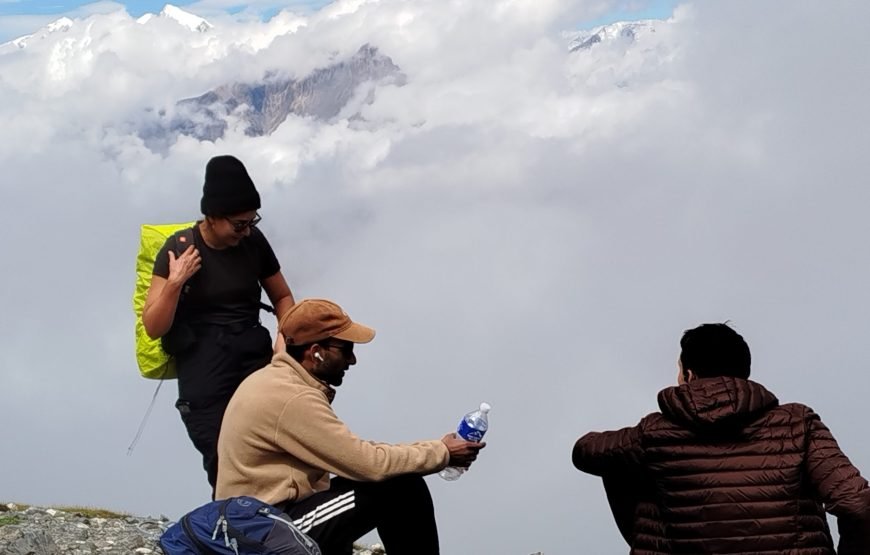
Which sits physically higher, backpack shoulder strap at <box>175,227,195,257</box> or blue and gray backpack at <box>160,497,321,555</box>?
backpack shoulder strap at <box>175,227,195,257</box>

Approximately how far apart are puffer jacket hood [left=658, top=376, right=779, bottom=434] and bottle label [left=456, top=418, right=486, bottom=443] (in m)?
1.55

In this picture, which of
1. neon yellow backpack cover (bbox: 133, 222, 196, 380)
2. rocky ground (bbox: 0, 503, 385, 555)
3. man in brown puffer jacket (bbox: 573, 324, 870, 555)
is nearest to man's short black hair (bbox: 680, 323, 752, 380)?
man in brown puffer jacket (bbox: 573, 324, 870, 555)

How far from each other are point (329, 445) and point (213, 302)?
6.46 ft

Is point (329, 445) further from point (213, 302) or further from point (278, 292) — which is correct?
point (278, 292)

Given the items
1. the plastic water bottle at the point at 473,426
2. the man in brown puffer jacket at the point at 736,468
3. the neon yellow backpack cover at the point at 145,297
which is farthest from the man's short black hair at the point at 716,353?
the neon yellow backpack cover at the point at 145,297

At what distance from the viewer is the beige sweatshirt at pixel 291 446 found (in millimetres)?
6449

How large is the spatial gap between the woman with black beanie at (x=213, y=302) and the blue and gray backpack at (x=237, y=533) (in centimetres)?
130

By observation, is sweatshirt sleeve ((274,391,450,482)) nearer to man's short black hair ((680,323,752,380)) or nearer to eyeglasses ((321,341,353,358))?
eyeglasses ((321,341,353,358))

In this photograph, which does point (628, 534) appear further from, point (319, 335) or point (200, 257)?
point (200, 257)

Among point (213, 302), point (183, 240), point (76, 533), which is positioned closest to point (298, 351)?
point (213, 302)

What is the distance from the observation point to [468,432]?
23.0 feet

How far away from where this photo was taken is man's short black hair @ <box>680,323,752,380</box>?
230 inches

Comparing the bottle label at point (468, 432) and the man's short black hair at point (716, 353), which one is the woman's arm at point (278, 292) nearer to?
the bottle label at point (468, 432)

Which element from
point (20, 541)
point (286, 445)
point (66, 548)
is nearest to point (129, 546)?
point (66, 548)
